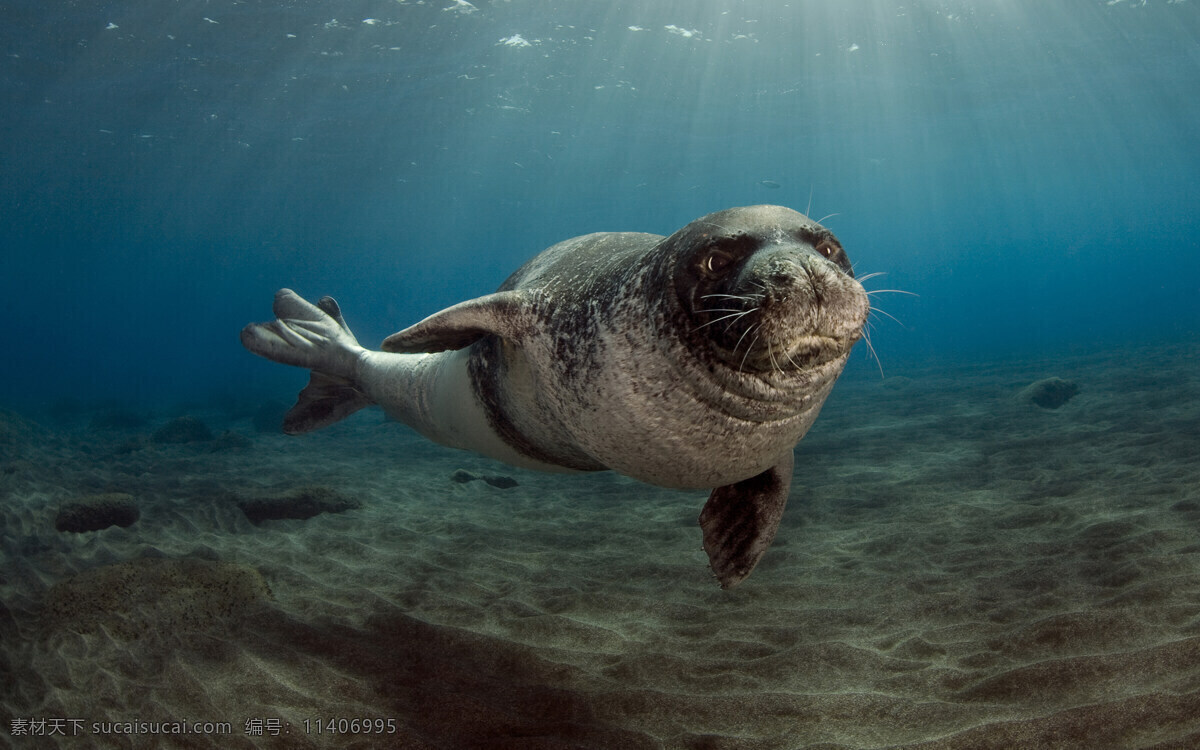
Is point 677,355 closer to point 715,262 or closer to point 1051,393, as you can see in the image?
point 715,262

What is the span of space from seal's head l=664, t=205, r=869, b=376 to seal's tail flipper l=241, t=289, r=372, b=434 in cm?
380

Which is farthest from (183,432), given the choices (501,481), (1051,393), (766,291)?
(1051,393)

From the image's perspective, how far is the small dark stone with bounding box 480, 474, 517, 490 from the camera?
8.92 metres

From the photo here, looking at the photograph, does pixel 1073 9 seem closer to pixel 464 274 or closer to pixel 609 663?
pixel 609 663

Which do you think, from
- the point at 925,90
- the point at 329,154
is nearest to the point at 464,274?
the point at 329,154

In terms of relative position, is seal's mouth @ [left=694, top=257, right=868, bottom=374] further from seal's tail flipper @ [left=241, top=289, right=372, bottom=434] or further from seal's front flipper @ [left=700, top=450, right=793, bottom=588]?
seal's tail flipper @ [left=241, top=289, right=372, bottom=434]

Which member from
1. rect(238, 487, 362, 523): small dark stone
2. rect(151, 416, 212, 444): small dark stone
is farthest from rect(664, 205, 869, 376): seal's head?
rect(151, 416, 212, 444): small dark stone

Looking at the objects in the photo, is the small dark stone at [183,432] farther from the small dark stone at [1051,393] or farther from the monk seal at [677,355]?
the small dark stone at [1051,393]

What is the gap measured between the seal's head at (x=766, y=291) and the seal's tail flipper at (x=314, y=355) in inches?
150

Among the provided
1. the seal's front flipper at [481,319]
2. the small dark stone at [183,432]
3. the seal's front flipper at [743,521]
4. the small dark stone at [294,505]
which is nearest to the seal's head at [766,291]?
the seal's front flipper at [481,319]

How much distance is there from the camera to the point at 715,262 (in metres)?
2.22

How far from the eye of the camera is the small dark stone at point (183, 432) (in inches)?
557

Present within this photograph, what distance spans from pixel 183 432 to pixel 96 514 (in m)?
8.87

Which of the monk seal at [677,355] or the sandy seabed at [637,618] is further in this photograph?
the sandy seabed at [637,618]
